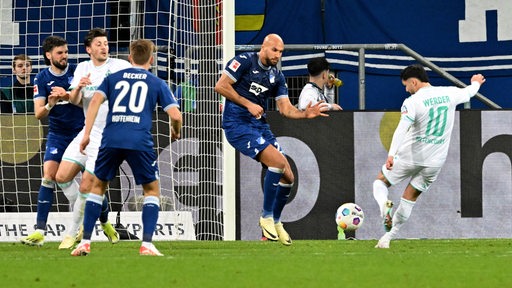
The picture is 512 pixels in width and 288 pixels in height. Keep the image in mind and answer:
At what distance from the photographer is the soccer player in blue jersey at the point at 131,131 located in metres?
11.8

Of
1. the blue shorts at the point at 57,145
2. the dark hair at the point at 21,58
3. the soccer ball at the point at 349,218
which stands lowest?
the soccer ball at the point at 349,218

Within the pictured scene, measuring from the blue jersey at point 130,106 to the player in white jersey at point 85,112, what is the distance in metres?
1.62

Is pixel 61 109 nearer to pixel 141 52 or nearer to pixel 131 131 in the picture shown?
pixel 141 52

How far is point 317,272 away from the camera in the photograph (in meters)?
10.3

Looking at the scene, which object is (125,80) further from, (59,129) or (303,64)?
(303,64)

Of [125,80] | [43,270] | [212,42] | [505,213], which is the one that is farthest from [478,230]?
[43,270]

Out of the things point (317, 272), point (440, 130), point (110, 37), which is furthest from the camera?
point (110, 37)

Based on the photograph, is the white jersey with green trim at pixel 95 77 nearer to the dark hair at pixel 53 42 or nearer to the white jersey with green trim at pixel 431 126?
the dark hair at pixel 53 42

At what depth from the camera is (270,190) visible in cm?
1498

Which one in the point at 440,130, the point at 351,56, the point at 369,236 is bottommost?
the point at 369,236

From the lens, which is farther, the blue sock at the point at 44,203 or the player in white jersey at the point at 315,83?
the player in white jersey at the point at 315,83

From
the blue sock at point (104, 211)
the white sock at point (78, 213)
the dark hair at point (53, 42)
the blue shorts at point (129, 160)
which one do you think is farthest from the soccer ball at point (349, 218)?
the blue shorts at point (129, 160)

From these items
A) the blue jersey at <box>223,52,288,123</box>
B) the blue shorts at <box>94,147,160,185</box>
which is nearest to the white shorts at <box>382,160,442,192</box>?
the blue jersey at <box>223,52,288,123</box>

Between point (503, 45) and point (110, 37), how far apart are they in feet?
19.8
